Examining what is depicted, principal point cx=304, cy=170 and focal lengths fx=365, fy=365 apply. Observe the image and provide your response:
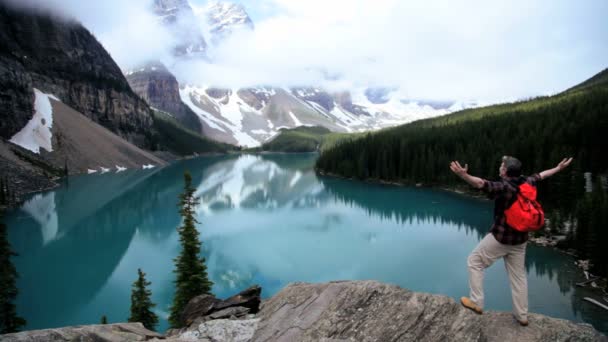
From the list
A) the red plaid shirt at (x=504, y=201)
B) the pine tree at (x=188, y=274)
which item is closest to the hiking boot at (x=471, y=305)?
the red plaid shirt at (x=504, y=201)

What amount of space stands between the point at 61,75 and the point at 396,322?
459 feet

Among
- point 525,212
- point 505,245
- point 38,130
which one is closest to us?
point 525,212

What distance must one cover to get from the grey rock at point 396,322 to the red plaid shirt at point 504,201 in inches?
51.1

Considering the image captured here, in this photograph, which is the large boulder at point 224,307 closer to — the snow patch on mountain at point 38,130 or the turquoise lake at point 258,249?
Answer: the turquoise lake at point 258,249

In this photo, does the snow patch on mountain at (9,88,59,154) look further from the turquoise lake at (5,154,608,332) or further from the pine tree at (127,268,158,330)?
the pine tree at (127,268,158,330)

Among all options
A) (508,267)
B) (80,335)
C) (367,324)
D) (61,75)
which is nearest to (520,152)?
(508,267)

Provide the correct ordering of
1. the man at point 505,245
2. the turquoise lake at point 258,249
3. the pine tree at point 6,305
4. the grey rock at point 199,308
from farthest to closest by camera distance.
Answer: the turquoise lake at point 258,249
the pine tree at point 6,305
the grey rock at point 199,308
the man at point 505,245

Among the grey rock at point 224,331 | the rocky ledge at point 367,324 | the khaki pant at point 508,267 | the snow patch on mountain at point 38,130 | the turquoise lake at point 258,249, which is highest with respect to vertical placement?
the snow patch on mountain at point 38,130

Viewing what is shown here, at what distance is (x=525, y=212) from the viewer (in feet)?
16.7

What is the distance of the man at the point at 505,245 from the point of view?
204 inches

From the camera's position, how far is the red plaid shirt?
514 centimetres

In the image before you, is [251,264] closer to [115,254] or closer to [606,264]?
[115,254]

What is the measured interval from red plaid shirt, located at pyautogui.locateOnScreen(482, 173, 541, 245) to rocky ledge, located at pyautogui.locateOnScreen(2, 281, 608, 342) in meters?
1.30

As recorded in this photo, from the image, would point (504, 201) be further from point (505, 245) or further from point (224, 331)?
point (224, 331)
